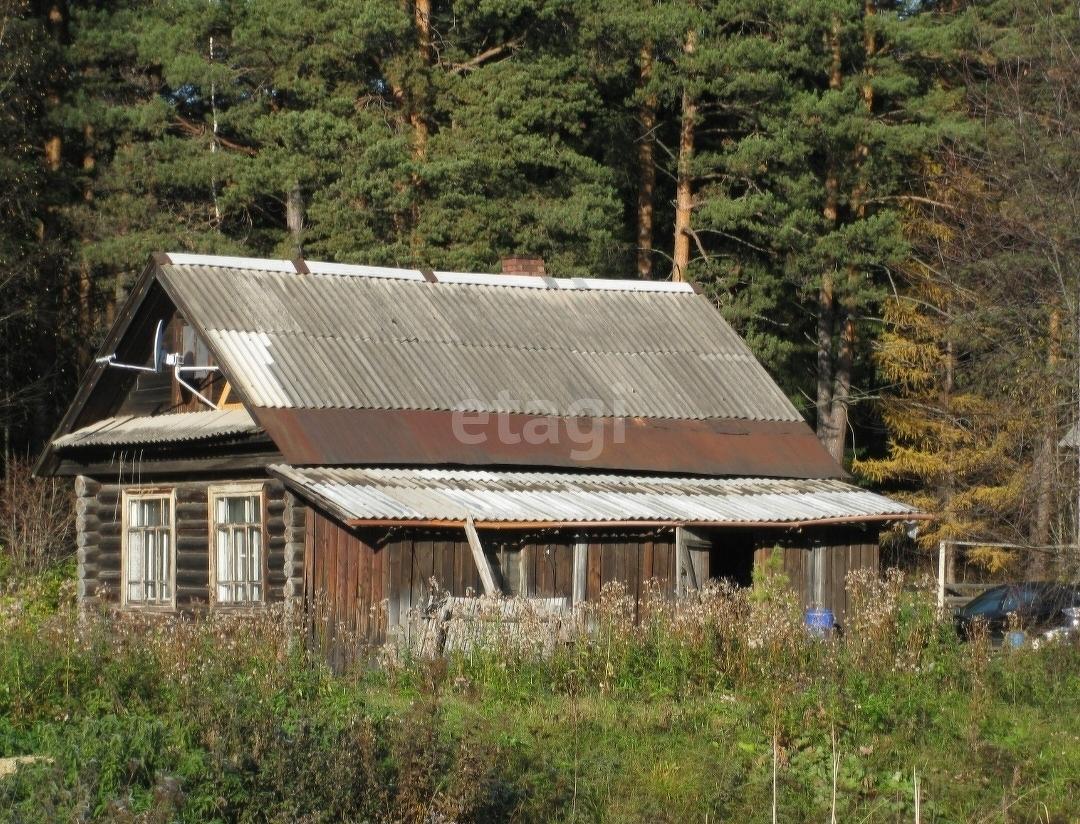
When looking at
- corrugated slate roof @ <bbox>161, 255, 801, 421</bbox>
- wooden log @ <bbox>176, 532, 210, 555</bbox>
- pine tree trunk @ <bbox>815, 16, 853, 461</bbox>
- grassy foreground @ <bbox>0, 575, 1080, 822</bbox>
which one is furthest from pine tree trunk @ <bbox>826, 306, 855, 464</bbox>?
grassy foreground @ <bbox>0, 575, 1080, 822</bbox>

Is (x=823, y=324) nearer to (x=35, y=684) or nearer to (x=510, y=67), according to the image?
(x=510, y=67)

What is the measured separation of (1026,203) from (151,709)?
14.1 meters

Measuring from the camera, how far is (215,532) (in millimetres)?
18516

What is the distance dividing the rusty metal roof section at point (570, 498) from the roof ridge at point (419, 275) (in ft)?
12.8

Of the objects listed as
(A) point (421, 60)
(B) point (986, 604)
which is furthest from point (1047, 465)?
(A) point (421, 60)

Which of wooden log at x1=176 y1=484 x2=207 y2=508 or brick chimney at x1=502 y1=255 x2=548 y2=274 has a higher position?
brick chimney at x1=502 y1=255 x2=548 y2=274

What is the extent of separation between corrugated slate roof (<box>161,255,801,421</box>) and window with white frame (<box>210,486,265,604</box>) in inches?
58.0

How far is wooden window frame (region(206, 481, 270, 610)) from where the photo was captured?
57.4ft

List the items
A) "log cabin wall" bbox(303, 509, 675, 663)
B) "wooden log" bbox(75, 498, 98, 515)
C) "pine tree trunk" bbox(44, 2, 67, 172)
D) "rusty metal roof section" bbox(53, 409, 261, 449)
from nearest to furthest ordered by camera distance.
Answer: "log cabin wall" bbox(303, 509, 675, 663) < "rusty metal roof section" bbox(53, 409, 261, 449) < "wooden log" bbox(75, 498, 98, 515) < "pine tree trunk" bbox(44, 2, 67, 172)

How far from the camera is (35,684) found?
10391 millimetres

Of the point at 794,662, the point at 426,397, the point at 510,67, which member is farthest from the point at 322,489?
the point at 510,67

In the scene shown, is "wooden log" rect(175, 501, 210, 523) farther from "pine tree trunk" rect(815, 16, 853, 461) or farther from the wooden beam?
"pine tree trunk" rect(815, 16, 853, 461)

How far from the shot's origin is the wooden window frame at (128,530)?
19125mm

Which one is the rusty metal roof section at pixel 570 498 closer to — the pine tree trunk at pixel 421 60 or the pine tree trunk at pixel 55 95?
the pine tree trunk at pixel 421 60
